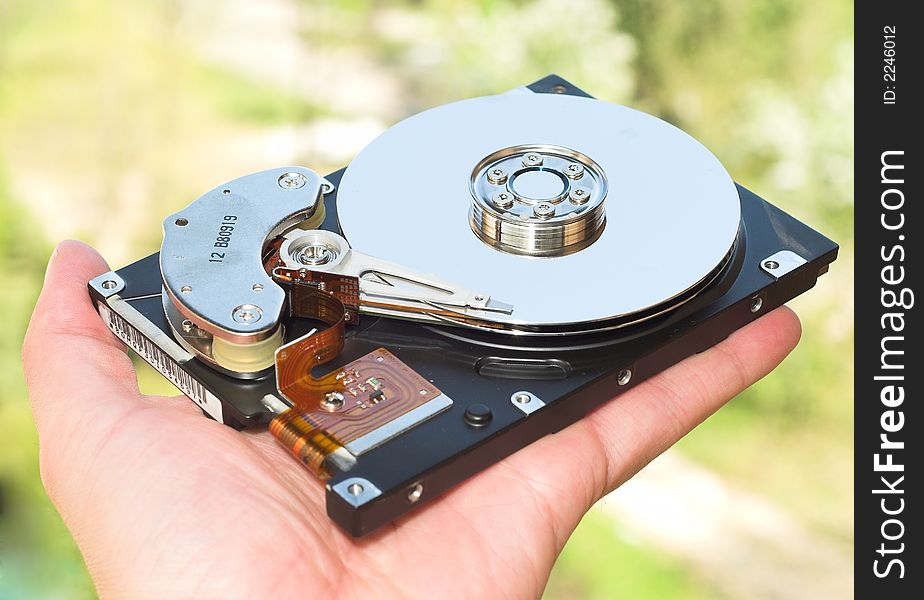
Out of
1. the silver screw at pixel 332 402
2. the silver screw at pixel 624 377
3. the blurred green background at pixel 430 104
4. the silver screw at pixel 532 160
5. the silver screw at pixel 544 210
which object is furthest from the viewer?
the blurred green background at pixel 430 104

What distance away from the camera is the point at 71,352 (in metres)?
1.70

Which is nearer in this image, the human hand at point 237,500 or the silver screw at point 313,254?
the human hand at point 237,500

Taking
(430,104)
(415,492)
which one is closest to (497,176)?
(415,492)

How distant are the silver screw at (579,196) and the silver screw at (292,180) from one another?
43 cm

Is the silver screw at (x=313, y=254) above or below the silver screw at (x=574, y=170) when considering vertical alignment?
below

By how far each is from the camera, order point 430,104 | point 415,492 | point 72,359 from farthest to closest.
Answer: point 430,104 < point 72,359 < point 415,492

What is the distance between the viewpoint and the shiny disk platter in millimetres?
1709

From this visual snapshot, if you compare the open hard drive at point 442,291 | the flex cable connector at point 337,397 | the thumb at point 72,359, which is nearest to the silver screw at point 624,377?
the open hard drive at point 442,291

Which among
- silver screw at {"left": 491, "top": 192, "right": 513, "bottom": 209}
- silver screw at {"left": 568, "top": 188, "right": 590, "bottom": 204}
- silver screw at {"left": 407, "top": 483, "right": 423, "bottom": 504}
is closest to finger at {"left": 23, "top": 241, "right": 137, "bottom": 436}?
silver screw at {"left": 407, "top": 483, "right": 423, "bottom": 504}

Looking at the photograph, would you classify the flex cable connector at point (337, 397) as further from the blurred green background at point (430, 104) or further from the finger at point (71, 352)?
the blurred green background at point (430, 104)

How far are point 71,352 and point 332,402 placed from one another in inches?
17.3

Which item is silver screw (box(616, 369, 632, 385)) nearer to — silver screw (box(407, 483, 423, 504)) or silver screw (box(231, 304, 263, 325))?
silver screw (box(407, 483, 423, 504))

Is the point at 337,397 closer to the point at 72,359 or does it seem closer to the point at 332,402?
the point at 332,402

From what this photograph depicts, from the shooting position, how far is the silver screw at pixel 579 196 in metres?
1.85
